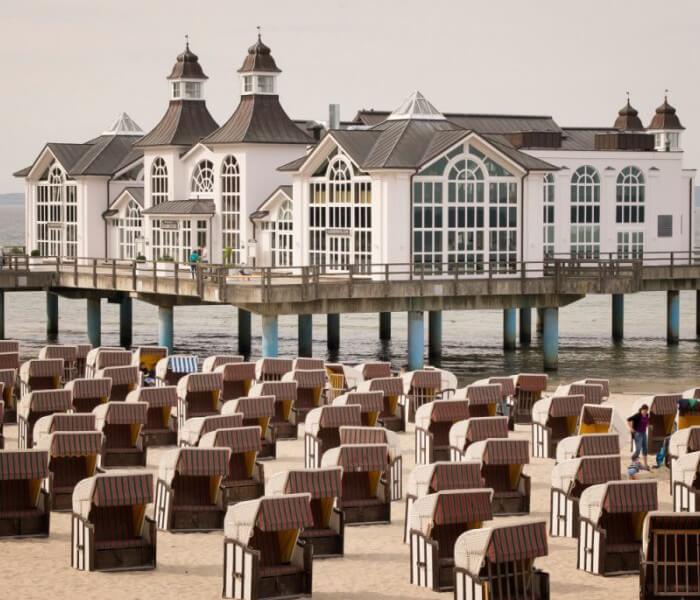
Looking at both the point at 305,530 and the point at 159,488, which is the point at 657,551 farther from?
the point at 159,488

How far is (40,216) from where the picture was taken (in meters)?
60.8

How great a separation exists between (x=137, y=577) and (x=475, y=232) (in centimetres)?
2810

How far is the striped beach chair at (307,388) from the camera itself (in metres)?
29.4

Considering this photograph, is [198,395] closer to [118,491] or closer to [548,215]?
[118,491]

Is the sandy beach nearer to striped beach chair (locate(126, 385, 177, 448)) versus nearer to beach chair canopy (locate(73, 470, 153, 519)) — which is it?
beach chair canopy (locate(73, 470, 153, 519))

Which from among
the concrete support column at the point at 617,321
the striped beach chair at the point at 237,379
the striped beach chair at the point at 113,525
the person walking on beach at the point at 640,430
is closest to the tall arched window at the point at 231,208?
the concrete support column at the point at 617,321

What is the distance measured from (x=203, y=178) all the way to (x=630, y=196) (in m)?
13.3

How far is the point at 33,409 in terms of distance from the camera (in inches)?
1019

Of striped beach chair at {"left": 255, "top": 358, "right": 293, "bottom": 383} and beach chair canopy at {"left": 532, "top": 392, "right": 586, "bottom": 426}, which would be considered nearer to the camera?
beach chair canopy at {"left": 532, "top": 392, "right": 586, "bottom": 426}

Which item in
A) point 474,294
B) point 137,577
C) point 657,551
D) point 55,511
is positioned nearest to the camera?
point 657,551

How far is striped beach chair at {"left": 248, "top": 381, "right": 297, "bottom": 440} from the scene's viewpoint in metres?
27.5

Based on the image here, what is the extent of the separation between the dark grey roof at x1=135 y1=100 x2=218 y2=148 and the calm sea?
658 cm

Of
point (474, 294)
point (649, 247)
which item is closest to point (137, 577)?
point (474, 294)

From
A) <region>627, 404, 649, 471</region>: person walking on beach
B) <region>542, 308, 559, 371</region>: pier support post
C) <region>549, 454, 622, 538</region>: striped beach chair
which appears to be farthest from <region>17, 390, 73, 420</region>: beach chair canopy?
<region>542, 308, 559, 371</region>: pier support post
